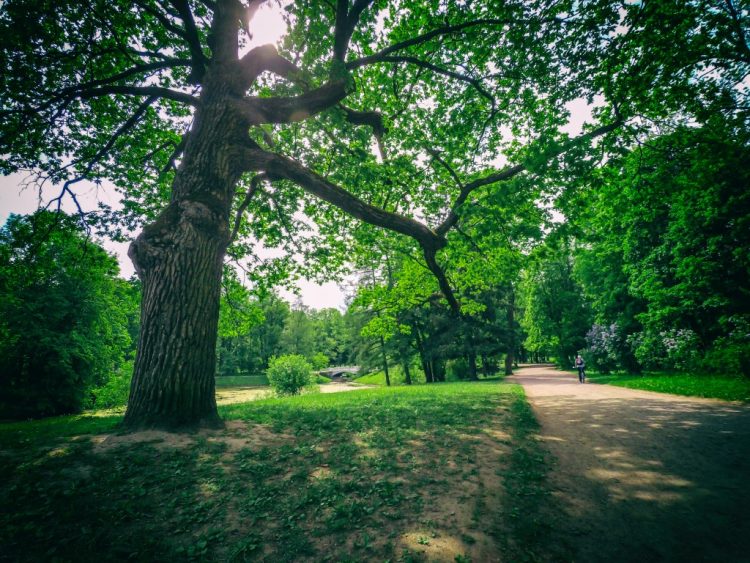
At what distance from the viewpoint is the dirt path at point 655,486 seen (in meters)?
2.67

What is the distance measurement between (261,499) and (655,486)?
4.89 meters

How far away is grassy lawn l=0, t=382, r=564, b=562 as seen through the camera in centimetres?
237

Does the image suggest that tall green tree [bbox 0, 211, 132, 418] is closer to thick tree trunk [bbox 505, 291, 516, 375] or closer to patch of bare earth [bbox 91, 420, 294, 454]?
patch of bare earth [bbox 91, 420, 294, 454]

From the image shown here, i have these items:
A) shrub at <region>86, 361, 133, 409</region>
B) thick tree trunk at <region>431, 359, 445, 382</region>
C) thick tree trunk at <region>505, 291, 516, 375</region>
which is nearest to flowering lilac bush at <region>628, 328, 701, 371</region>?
thick tree trunk at <region>505, 291, 516, 375</region>

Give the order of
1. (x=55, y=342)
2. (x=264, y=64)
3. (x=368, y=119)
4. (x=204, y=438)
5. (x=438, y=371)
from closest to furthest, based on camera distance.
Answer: (x=204, y=438), (x=264, y=64), (x=368, y=119), (x=55, y=342), (x=438, y=371)

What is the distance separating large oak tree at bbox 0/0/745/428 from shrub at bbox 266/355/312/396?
16449mm

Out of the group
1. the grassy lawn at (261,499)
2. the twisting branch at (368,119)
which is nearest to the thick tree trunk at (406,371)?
the grassy lawn at (261,499)

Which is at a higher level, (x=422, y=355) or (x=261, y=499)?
(x=261, y=499)

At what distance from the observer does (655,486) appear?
12.3 ft

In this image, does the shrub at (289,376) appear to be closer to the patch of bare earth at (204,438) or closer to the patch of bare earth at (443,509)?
the patch of bare earth at (204,438)

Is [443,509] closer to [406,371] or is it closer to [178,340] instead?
[178,340]

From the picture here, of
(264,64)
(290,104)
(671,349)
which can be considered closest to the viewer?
(290,104)

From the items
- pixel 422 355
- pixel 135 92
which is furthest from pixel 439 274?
pixel 422 355

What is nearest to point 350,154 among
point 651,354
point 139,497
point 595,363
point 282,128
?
point 282,128
